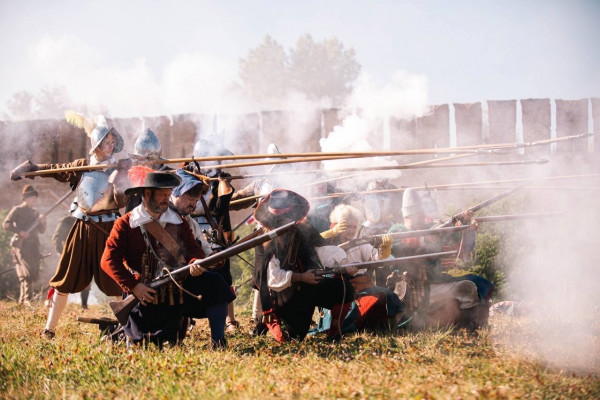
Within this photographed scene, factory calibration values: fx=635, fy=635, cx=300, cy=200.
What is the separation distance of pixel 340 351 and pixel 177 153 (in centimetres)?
883

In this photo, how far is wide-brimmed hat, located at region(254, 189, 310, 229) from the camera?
568cm

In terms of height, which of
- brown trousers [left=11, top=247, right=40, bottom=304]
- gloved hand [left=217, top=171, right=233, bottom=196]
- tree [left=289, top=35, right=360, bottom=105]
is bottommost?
brown trousers [left=11, top=247, right=40, bottom=304]

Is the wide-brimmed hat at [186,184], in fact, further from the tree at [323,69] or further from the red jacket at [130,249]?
the tree at [323,69]

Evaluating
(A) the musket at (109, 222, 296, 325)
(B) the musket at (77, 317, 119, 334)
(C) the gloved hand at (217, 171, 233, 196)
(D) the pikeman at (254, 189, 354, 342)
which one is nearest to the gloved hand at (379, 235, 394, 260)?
(D) the pikeman at (254, 189, 354, 342)

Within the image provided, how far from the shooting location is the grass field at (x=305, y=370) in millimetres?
3705

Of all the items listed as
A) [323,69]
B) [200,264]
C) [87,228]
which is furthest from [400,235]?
[323,69]

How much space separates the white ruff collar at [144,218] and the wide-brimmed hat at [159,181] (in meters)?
0.18

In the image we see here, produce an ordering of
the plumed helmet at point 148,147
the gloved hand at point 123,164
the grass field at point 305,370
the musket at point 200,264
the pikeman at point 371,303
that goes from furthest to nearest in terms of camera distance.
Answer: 1. the plumed helmet at point 148,147
2. the gloved hand at point 123,164
3. the pikeman at point 371,303
4. the musket at point 200,264
5. the grass field at point 305,370

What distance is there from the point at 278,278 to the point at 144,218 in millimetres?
1251

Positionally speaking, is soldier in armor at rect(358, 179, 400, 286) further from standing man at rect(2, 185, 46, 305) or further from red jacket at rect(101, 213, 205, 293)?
standing man at rect(2, 185, 46, 305)

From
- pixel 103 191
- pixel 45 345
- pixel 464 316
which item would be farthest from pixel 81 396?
pixel 464 316

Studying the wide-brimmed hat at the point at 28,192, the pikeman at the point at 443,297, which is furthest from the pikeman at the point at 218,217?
the wide-brimmed hat at the point at 28,192

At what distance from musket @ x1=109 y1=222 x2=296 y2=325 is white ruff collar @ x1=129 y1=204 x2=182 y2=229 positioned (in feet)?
1.50

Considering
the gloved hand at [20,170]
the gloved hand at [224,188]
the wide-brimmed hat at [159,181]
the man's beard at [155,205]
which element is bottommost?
the man's beard at [155,205]
